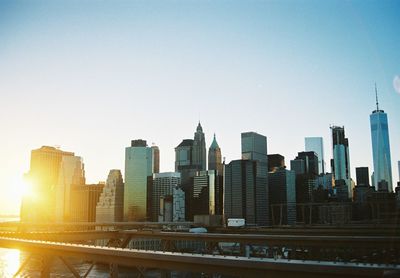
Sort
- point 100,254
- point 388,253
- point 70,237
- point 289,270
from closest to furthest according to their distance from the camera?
point 289,270
point 100,254
point 70,237
point 388,253

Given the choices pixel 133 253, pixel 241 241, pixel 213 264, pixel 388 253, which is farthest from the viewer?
pixel 388 253

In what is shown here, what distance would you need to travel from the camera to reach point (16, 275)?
22.0 feet

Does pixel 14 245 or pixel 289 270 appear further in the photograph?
pixel 14 245

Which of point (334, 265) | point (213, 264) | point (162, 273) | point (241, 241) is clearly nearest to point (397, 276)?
point (334, 265)

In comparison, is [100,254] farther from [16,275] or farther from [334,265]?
[334,265]

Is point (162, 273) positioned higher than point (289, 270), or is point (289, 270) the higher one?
Result: point (289, 270)

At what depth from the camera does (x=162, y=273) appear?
275 inches

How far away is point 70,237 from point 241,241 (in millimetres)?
5170

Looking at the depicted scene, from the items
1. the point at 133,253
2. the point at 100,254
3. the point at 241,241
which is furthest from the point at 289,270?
the point at 241,241

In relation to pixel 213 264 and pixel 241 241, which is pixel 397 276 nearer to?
pixel 213 264

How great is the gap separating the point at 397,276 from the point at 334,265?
21.7 inches

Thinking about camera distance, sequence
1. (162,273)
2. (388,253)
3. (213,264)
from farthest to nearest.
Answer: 1. (388,253)
2. (162,273)
3. (213,264)

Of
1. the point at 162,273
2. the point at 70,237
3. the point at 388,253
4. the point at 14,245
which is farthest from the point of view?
the point at 388,253

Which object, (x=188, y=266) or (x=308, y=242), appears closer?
(x=188, y=266)
